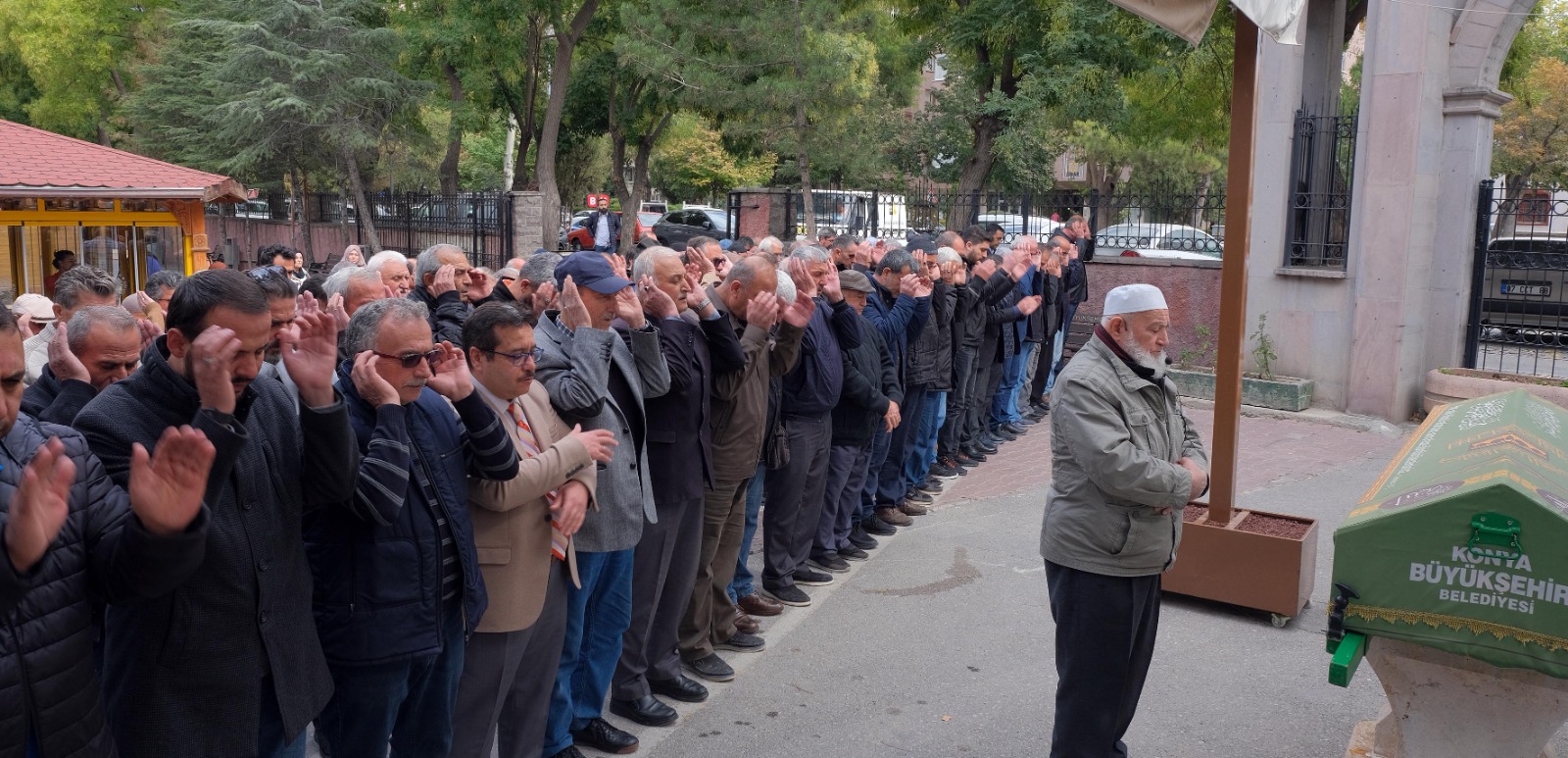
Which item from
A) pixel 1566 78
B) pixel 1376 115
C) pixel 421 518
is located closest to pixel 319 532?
pixel 421 518

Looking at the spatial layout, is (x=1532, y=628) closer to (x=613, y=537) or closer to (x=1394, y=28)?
(x=613, y=537)

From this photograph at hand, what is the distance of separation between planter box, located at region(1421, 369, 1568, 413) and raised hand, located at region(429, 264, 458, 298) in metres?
9.24

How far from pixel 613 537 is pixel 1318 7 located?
478 inches

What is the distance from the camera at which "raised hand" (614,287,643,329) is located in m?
4.65

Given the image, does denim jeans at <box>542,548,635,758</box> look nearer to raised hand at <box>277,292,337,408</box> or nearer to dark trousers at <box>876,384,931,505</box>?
raised hand at <box>277,292,337,408</box>

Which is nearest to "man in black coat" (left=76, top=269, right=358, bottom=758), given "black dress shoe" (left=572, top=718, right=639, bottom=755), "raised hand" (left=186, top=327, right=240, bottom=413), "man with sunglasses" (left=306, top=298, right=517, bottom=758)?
"raised hand" (left=186, top=327, right=240, bottom=413)

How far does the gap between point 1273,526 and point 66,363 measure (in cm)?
588

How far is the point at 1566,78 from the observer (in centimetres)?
3123

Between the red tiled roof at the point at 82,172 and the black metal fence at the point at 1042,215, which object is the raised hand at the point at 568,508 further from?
the red tiled roof at the point at 82,172

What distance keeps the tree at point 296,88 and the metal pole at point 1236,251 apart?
17.0m

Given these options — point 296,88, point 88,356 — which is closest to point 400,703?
point 88,356

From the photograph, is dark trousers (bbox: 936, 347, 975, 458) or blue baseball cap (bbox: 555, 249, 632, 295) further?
dark trousers (bbox: 936, 347, 975, 458)

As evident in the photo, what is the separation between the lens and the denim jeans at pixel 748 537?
20.2 ft

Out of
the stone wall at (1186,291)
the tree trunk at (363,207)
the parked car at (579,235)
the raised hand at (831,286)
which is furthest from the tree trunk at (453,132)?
the raised hand at (831,286)
